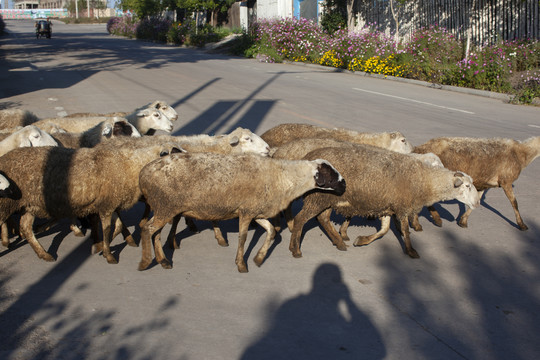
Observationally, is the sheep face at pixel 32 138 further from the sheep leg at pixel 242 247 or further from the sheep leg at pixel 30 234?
the sheep leg at pixel 242 247

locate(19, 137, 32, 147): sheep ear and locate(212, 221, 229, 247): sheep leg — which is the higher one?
locate(19, 137, 32, 147): sheep ear

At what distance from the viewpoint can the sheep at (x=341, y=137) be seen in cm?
810

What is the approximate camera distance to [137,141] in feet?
23.0

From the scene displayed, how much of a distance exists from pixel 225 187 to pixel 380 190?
5.56 ft

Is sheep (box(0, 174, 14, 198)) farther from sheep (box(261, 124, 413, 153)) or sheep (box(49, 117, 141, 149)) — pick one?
sheep (box(261, 124, 413, 153))

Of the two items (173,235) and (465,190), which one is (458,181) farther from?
(173,235)

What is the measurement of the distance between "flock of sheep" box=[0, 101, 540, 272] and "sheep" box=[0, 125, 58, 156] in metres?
0.02

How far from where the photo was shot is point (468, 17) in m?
25.6

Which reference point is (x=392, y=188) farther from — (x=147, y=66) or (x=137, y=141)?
(x=147, y=66)

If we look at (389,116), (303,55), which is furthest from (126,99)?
(303,55)

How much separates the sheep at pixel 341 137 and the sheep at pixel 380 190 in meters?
1.47

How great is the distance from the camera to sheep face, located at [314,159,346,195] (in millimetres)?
5969

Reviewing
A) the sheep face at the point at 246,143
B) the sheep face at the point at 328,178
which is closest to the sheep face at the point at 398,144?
the sheep face at the point at 246,143

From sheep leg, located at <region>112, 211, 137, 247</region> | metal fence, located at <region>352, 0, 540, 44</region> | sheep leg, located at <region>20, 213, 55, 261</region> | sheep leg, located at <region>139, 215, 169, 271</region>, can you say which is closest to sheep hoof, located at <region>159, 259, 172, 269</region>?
sheep leg, located at <region>139, 215, 169, 271</region>
